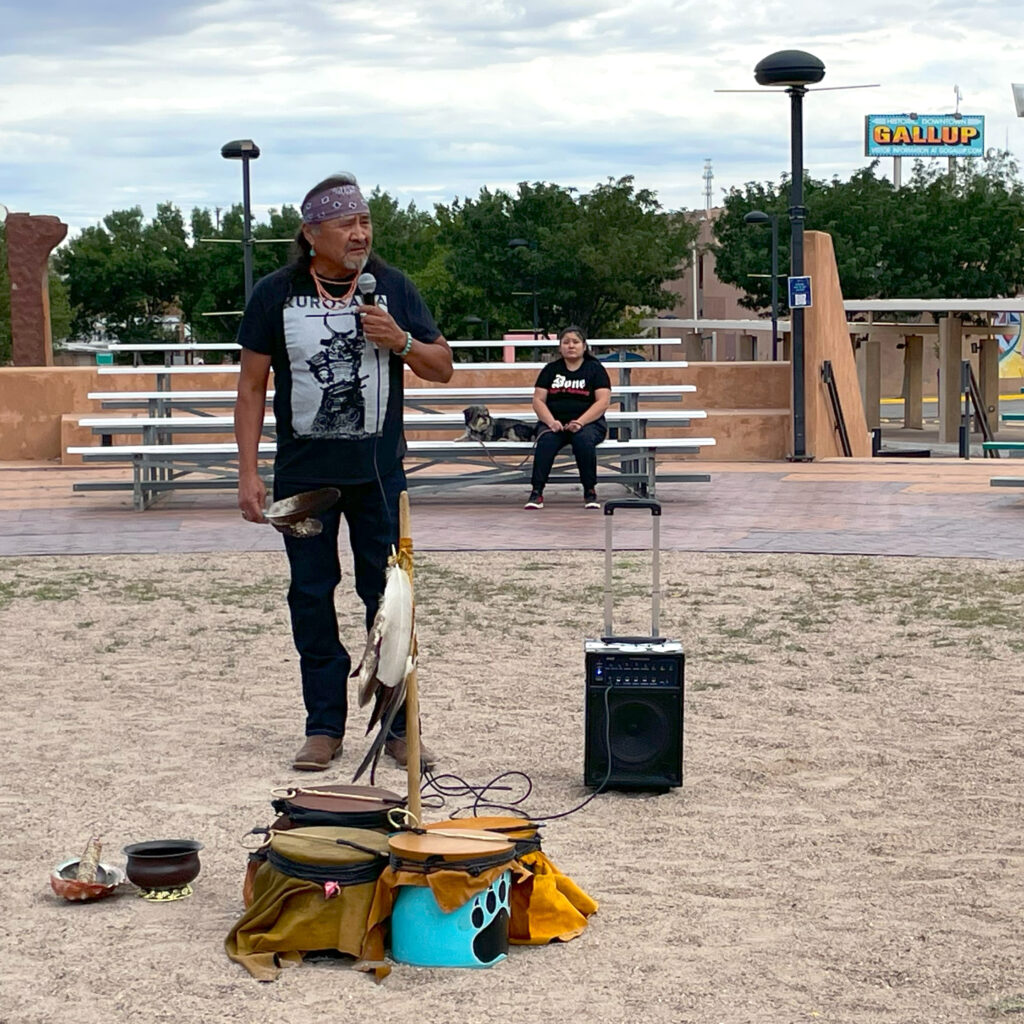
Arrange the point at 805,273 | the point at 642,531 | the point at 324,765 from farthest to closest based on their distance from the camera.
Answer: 1. the point at 805,273
2. the point at 642,531
3. the point at 324,765

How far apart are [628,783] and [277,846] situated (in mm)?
1554

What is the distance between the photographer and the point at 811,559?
10.5m

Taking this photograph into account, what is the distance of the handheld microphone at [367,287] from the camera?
15.8 feet

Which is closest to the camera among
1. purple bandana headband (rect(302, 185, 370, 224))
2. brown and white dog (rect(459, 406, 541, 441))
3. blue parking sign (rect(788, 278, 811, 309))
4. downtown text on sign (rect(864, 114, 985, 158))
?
purple bandana headband (rect(302, 185, 370, 224))

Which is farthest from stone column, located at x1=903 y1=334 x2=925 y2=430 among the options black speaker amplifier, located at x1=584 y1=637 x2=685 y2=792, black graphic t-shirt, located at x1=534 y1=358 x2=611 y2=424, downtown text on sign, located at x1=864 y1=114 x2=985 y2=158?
downtown text on sign, located at x1=864 y1=114 x2=985 y2=158

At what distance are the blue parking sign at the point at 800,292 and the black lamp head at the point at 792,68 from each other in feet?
6.33

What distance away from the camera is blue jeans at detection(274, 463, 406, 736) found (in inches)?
220

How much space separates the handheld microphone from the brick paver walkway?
620 cm

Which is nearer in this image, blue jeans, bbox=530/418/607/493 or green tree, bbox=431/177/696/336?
blue jeans, bbox=530/418/607/493

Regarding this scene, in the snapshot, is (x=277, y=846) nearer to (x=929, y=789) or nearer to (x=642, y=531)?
(x=929, y=789)

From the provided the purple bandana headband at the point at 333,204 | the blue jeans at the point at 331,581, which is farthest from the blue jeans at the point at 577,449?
the purple bandana headband at the point at 333,204

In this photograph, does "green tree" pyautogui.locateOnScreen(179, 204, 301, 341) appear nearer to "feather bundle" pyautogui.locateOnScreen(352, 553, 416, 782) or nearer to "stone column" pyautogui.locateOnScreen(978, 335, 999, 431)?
"stone column" pyautogui.locateOnScreen(978, 335, 999, 431)

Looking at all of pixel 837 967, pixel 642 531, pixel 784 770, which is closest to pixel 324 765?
pixel 784 770

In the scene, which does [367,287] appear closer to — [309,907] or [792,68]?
[309,907]
